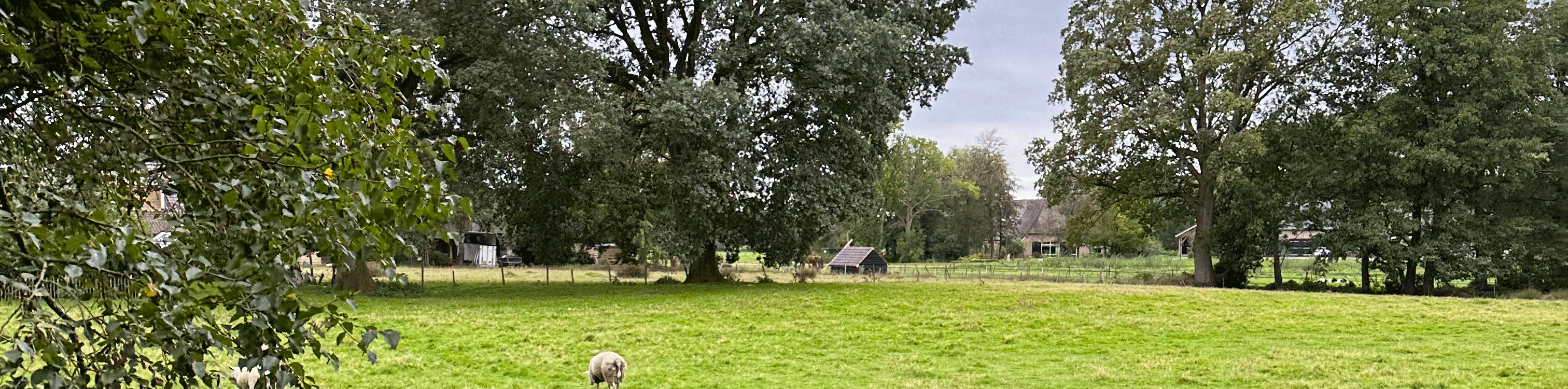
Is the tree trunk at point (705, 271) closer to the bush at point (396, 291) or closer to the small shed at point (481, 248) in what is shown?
the bush at point (396, 291)

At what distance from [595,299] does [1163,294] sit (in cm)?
1477

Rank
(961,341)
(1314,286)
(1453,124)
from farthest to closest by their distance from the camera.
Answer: (1314,286), (1453,124), (961,341)

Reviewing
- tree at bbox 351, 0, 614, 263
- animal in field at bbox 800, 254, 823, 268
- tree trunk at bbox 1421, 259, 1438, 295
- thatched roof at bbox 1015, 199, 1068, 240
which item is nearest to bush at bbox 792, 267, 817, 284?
animal in field at bbox 800, 254, 823, 268

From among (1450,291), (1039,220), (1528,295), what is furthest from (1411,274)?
(1039,220)

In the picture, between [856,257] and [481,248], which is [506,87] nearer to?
[856,257]

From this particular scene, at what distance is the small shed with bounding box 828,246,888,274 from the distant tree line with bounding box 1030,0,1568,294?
45.8ft

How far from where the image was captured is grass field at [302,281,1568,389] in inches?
469

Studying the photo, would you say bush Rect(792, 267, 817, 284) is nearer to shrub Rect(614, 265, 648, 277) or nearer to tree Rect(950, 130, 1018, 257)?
shrub Rect(614, 265, 648, 277)

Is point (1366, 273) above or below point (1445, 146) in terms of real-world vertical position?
below

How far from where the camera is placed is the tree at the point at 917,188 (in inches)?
2778

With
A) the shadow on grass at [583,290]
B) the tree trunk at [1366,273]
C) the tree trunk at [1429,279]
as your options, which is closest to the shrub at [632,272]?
the shadow on grass at [583,290]

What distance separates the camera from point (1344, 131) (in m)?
33.5

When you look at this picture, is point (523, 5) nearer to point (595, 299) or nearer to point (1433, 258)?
point (595, 299)

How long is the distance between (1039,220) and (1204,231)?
54789 mm
